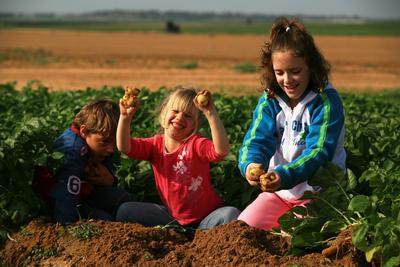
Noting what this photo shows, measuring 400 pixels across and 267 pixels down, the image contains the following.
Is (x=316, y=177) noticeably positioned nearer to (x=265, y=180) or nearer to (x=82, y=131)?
(x=265, y=180)

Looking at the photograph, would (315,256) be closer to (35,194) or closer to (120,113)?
(120,113)

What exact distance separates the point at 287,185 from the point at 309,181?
133 mm

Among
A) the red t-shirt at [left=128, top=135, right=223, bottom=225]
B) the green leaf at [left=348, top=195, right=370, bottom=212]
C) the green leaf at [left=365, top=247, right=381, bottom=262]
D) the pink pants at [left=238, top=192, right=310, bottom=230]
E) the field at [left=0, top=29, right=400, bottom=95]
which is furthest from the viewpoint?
the field at [left=0, top=29, right=400, bottom=95]

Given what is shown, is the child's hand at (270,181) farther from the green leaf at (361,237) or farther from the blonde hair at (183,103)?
the blonde hair at (183,103)

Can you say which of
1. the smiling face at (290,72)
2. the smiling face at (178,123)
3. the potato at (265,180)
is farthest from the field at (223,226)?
the smiling face at (178,123)

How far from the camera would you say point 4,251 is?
464cm

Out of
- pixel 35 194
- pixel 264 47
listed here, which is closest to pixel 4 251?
pixel 35 194

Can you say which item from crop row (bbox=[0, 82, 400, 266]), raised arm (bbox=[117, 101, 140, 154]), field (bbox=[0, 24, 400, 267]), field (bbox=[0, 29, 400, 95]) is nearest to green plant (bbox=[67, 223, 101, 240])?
field (bbox=[0, 24, 400, 267])

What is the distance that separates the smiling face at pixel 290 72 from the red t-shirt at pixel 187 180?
26.5 inches

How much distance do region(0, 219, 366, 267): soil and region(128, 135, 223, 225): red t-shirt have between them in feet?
0.87

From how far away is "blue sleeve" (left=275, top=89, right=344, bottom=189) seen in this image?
4.38 metres

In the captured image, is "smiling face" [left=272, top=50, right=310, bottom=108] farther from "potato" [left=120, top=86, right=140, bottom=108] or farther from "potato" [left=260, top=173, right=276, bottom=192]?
"potato" [left=120, top=86, right=140, bottom=108]

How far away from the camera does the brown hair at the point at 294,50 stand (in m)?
4.50

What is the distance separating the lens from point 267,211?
4852 millimetres
